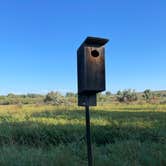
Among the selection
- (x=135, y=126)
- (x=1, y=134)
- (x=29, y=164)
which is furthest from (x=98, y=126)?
(x=29, y=164)

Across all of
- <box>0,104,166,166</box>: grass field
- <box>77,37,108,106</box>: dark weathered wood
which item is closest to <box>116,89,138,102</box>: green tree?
<box>0,104,166,166</box>: grass field

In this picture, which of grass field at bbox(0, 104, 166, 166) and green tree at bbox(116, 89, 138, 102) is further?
green tree at bbox(116, 89, 138, 102)

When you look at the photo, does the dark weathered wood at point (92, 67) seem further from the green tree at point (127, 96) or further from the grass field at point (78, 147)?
the green tree at point (127, 96)

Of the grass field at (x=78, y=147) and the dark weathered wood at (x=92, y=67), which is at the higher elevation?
the dark weathered wood at (x=92, y=67)

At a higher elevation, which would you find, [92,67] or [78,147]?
[92,67]

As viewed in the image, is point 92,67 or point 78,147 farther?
point 78,147

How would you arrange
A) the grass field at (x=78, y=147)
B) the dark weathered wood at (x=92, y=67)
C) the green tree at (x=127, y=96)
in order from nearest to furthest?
the dark weathered wood at (x=92, y=67)
the grass field at (x=78, y=147)
the green tree at (x=127, y=96)

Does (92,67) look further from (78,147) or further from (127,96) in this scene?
(127,96)

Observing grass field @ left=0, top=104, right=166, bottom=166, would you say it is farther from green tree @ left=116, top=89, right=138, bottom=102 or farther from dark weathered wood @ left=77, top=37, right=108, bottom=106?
green tree @ left=116, top=89, right=138, bottom=102

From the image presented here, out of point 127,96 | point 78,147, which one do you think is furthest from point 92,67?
point 127,96

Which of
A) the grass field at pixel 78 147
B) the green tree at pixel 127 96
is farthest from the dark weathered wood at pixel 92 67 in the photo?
the green tree at pixel 127 96

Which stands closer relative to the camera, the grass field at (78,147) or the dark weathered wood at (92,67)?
the dark weathered wood at (92,67)

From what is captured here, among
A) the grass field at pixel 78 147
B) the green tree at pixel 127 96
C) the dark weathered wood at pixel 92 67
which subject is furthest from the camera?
the green tree at pixel 127 96

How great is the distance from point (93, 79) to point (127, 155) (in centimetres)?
186
